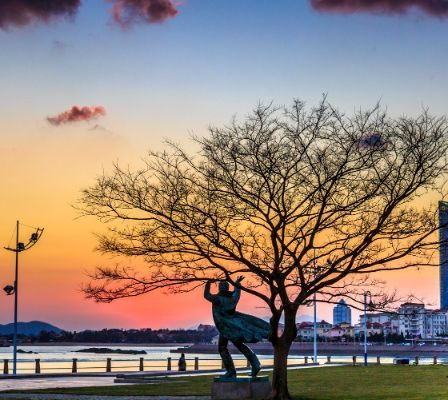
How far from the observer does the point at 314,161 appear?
28094mm

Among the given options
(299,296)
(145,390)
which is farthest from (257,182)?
(145,390)

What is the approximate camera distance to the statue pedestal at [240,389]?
28.2 m

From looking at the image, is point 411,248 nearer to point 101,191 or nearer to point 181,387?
point 101,191

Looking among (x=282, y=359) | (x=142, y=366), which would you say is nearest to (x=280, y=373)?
(x=282, y=359)

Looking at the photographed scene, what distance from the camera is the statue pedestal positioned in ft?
92.6

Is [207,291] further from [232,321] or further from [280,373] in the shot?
[280,373]

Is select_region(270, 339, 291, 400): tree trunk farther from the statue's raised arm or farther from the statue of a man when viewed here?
the statue's raised arm

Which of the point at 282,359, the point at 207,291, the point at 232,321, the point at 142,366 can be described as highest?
the point at 207,291

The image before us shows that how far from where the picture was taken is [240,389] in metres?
28.3

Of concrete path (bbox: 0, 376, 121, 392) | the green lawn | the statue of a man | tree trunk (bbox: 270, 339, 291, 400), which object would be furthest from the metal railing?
tree trunk (bbox: 270, 339, 291, 400)

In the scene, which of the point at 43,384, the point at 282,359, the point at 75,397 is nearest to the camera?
the point at 282,359

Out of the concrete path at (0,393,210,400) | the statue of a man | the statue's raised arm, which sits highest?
the statue's raised arm

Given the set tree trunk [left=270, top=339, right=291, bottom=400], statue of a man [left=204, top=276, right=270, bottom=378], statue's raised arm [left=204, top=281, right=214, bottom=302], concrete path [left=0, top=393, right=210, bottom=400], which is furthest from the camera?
concrete path [left=0, top=393, right=210, bottom=400]

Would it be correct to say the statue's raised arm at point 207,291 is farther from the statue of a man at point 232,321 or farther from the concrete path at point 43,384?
the concrete path at point 43,384
